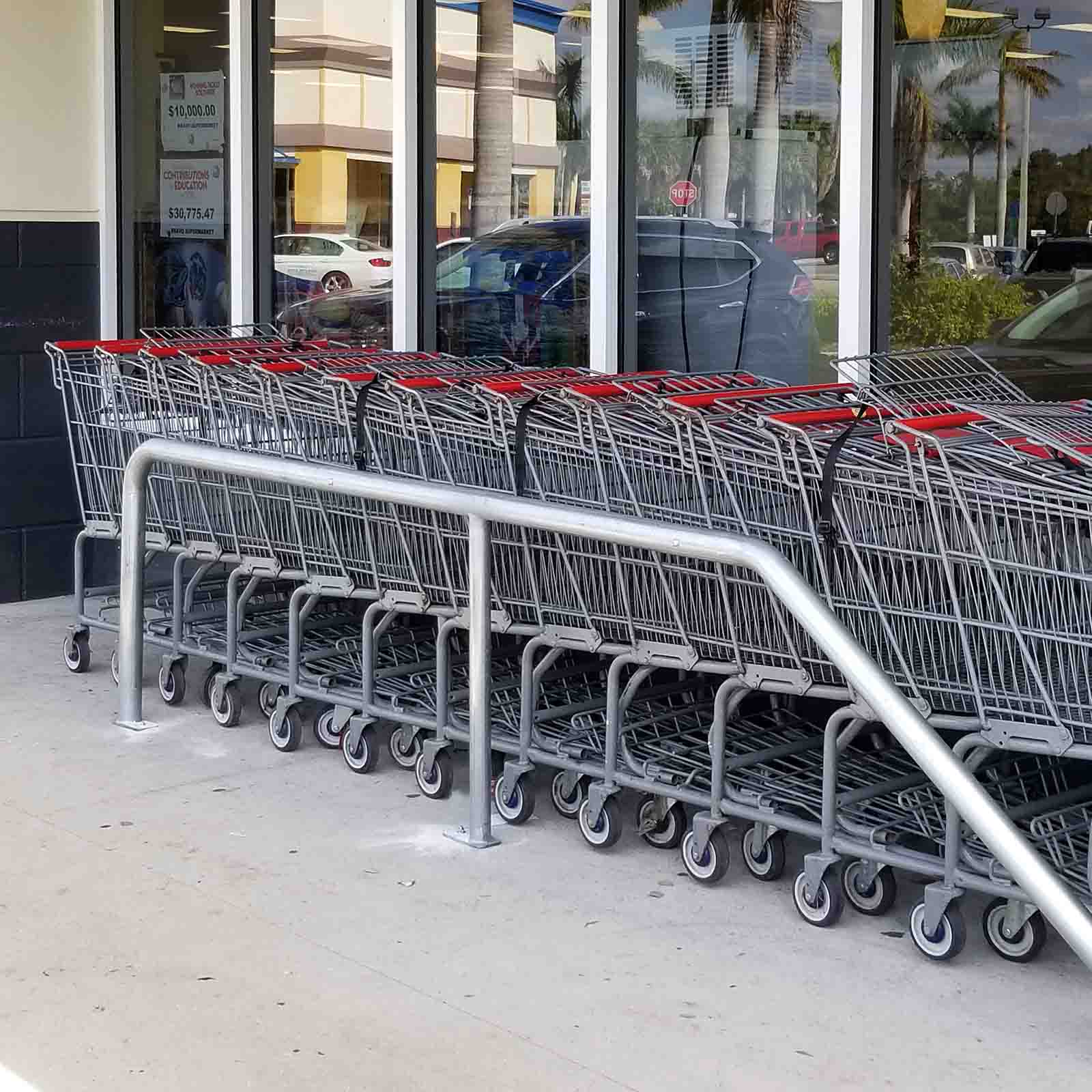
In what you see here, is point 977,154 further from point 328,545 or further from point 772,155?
point 328,545

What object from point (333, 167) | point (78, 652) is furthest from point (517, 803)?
point (333, 167)

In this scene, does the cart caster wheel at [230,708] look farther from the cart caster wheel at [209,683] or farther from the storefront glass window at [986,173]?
the storefront glass window at [986,173]

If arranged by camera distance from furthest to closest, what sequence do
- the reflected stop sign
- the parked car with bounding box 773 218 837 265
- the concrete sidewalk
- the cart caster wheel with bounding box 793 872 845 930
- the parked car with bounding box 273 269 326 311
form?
1. the parked car with bounding box 273 269 326 311
2. the reflected stop sign
3. the parked car with bounding box 773 218 837 265
4. the cart caster wheel with bounding box 793 872 845 930
5. the concrete sidewalk

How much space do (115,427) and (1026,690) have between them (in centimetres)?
364

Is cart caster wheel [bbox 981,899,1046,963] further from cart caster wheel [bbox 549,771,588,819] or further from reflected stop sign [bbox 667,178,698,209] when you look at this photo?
reflected stop sign [bbox 667,178,698,209]

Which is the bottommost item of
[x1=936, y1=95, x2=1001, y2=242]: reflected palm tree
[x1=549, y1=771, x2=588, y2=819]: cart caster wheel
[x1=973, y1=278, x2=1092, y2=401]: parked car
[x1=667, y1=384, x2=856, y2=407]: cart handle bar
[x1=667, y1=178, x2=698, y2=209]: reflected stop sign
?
[x1=549, y1=771, x2=588, y2=819]: cart caster wheel

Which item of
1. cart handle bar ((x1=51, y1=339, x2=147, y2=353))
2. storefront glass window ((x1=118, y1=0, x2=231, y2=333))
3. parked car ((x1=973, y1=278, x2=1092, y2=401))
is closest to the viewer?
parked car ((x1=973, y1=278, x2=1092, y2=401))

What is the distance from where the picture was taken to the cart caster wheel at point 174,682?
6.21 metres

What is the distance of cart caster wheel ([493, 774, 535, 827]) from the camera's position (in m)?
4.92

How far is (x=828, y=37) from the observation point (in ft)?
18.9

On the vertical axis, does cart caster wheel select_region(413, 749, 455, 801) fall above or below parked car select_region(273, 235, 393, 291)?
below

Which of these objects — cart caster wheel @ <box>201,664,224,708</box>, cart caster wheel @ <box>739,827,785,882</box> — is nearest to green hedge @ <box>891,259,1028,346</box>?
cart caster wheel @ <box>739,827,785,882</box>

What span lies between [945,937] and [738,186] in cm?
296

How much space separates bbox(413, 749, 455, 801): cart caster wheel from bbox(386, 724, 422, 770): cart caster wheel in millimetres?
229
